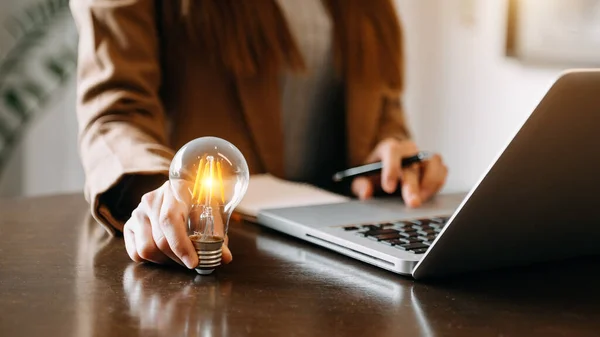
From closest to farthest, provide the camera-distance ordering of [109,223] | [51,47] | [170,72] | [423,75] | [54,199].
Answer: [109,223] → [54,199] → [170,72] → [51,47] → [423,75]

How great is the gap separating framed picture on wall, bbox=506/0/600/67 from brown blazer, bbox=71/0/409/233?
79 centimetres

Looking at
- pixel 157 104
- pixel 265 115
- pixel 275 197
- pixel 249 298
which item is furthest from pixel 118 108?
pixel 249 298

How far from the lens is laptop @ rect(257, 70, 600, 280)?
57cm

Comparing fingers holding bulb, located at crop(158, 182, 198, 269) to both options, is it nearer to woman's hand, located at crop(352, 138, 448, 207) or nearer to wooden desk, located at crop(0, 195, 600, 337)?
wooden desk, located at crop(0, 195, 600, 337)

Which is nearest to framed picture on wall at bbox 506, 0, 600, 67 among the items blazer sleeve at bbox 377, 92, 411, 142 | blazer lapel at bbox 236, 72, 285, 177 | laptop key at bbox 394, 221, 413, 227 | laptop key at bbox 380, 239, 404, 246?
blazer sleeve at bbox 377, 92, 411, 142

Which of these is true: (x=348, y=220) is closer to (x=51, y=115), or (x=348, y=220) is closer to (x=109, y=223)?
(x=109, y=223)

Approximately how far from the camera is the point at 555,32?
2029 mm

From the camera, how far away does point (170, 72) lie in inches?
46.7

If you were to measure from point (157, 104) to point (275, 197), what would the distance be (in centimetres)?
19

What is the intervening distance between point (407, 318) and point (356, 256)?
16 centimetres

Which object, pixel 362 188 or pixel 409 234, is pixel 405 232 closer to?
pixel 409 234

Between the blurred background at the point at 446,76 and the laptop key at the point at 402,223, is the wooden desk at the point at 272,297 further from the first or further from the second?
the blurred background at the point at 446,76

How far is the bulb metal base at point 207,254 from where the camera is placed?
2.14 ft

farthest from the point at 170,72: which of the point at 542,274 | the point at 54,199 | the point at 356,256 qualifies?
the point at 542,274
